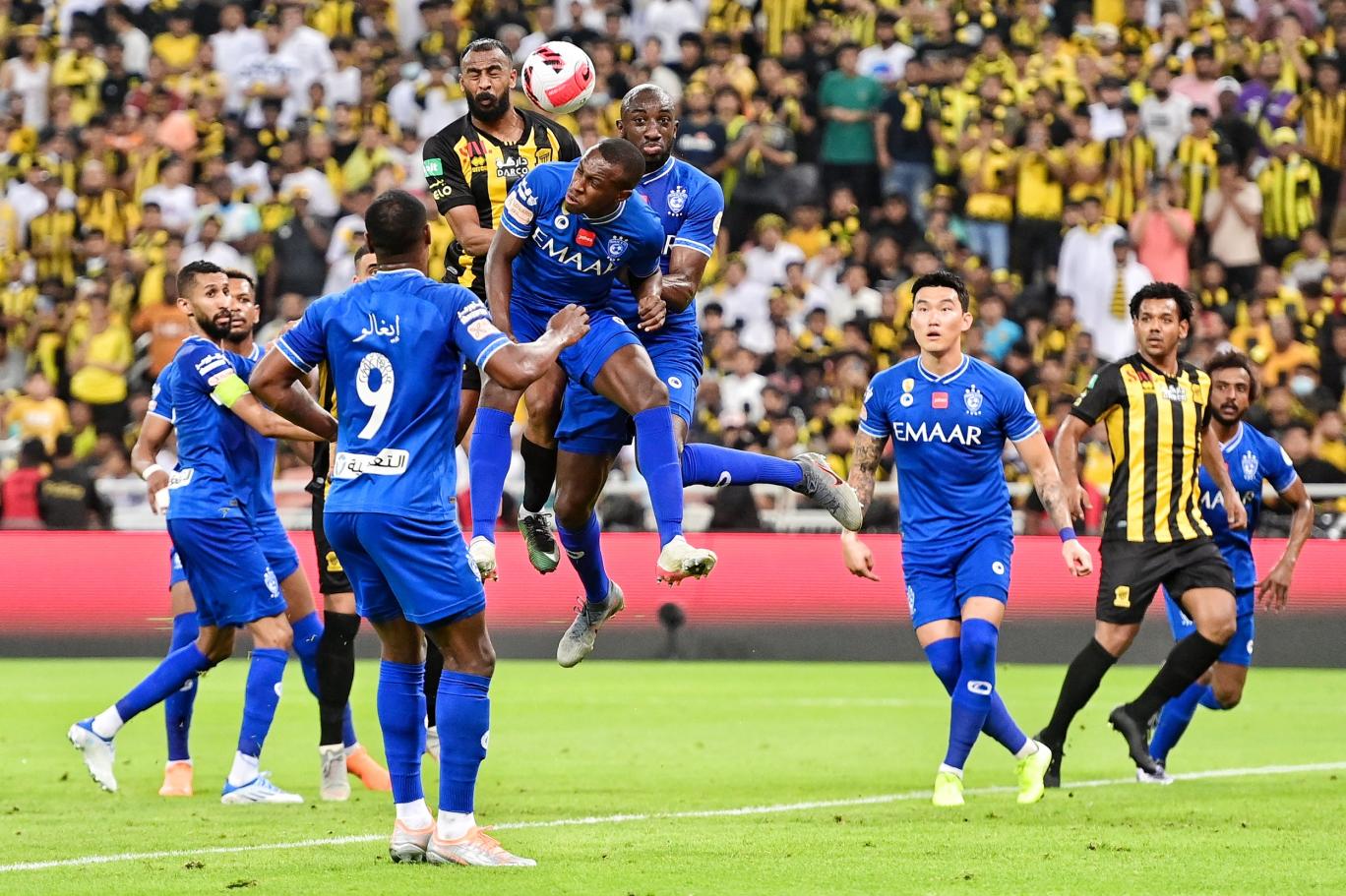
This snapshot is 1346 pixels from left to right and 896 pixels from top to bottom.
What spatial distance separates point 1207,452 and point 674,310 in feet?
11.8

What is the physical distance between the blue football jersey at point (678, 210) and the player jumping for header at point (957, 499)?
1335 millimetres

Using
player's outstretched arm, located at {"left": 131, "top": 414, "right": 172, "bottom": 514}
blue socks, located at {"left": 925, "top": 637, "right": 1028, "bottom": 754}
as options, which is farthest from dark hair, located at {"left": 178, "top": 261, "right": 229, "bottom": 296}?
blue socks, located at {"left": 925, "top": 637, "right": 1028, "bottom": 754}

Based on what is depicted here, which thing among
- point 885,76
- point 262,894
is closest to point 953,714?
point 262,894

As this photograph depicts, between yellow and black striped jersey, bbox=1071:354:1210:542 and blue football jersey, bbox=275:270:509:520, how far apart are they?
184 inches

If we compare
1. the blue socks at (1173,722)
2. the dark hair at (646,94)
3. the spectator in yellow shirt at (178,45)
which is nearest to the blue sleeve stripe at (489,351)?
the dark hair at (646,94)

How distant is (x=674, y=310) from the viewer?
10.1 meters

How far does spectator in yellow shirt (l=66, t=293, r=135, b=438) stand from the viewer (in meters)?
22.0

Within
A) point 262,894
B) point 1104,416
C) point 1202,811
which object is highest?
point 1104,416

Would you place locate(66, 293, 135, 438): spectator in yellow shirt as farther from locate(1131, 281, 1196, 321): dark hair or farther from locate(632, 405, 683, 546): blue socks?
locate(1131, 281, 1196, 321): dark hair

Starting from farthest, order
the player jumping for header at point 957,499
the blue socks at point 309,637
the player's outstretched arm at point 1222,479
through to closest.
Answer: the player's outstretched arm at point 1222,479
the blue socks at point 309,637
the player jumping for header at point 957,499

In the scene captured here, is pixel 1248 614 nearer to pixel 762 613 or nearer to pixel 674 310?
pixel 674 310

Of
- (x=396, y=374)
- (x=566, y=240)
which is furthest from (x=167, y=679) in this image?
(x=396, y=374)

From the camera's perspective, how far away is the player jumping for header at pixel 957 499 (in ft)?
34.6

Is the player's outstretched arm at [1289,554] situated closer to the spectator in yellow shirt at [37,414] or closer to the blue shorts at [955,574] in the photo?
the blue shorts at [955,574]
